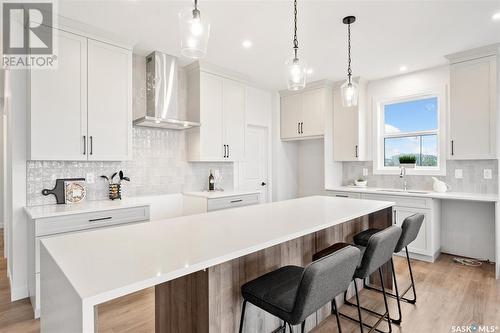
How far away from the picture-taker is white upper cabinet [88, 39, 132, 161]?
2.85 m

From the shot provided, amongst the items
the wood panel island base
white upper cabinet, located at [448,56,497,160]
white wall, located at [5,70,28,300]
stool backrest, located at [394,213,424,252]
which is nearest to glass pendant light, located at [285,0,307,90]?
the wood panel island base

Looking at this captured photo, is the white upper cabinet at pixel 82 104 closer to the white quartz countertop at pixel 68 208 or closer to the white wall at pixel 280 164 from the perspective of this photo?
the white quartz countertop at pixel 68 208

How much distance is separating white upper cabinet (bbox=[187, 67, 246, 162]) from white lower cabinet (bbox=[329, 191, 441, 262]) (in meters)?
2.46

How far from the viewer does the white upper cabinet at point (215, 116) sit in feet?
12.7

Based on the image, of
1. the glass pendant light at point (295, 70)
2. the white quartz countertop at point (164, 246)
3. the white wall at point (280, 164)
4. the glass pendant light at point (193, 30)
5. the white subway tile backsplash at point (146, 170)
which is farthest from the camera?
the white wall at point (280, 164)

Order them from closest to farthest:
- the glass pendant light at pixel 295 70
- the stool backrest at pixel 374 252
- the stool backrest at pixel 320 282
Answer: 1. the stool backrest at pixel 320 282
2. the stool backrest at pixel 374 252
3. the glass pendant light at pixel 295 70

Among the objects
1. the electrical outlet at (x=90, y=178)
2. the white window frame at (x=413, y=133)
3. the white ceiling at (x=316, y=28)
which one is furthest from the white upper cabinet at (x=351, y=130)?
the electrical outlet at (x=90, y=178)

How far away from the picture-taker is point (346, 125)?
15.4ft

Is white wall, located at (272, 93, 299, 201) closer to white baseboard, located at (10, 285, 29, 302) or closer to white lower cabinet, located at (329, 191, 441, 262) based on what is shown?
white lower cabinet, located at (329, 191, 441, 262)

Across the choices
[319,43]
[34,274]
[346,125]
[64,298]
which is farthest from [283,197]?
[64,298]

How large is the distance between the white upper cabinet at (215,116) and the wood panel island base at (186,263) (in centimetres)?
190

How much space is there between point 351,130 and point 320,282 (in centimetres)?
384

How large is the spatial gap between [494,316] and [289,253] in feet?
6.27

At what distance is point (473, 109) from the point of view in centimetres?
344
